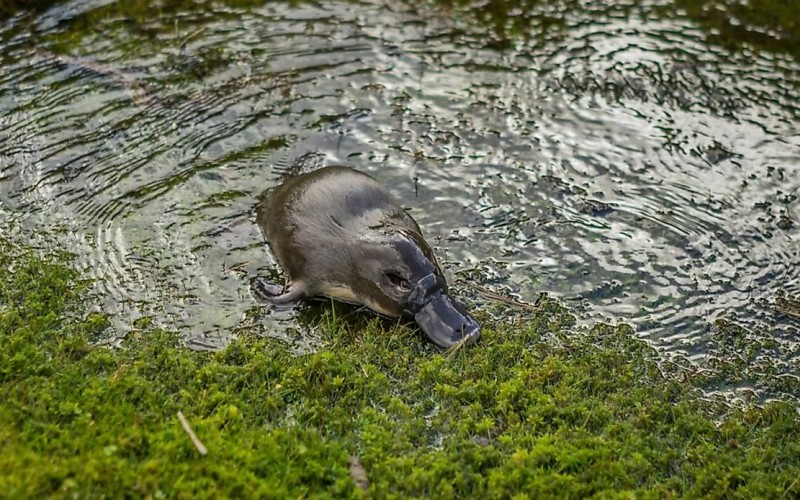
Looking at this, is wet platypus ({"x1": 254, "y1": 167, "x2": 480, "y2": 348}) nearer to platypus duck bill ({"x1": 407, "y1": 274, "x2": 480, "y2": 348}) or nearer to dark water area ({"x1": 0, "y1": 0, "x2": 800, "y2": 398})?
platypus duck bill ({"x1": 407, "y1": 274, "x2": 480, "y2": 348})

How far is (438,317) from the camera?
5266 mm

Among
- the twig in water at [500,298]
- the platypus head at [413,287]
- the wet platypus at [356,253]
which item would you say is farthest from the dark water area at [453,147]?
the platypus head at [413,287]

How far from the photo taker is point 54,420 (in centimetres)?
447

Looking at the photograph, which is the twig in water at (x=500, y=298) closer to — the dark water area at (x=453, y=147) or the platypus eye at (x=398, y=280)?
the dark water area at (x=453, y=147)

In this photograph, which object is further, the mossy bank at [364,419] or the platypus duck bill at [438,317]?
the platypus duck bill at [438,317]

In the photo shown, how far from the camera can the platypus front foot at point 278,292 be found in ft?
18.4

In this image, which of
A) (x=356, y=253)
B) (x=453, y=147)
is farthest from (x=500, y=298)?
(x=453, y=147)

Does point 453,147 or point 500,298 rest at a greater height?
point 453,147

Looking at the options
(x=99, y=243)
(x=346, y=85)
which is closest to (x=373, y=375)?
(x=99, y=243)

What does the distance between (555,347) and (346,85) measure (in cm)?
385

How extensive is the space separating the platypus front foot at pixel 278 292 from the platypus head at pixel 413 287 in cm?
46

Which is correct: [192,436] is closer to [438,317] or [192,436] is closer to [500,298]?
[438,317]

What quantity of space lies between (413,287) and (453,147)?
2409 mm

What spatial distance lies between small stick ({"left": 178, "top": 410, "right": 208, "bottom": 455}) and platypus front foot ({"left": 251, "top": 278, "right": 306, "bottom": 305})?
→ 1223 mm
